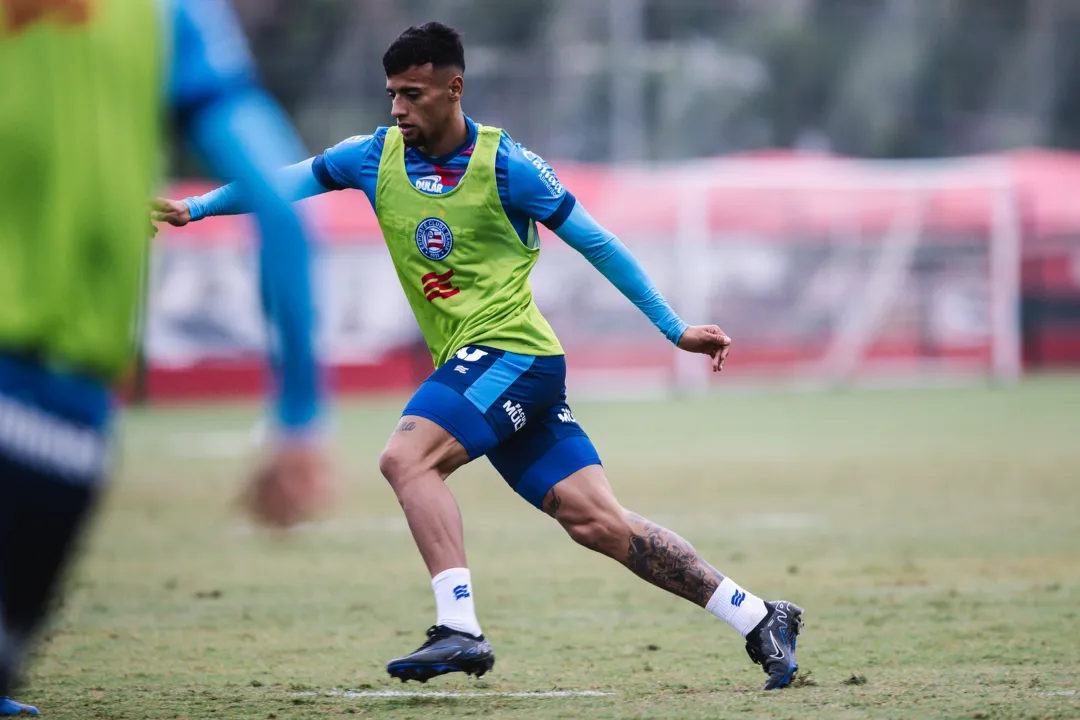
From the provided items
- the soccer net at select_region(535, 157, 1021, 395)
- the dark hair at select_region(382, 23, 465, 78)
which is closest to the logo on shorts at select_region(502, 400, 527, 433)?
the dark hair at select_region(382, 23, 465, 78)

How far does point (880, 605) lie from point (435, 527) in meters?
3.21

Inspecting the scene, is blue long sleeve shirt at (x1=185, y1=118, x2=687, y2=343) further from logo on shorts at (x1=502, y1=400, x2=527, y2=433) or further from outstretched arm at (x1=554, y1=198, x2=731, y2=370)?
logo on shorts at (x1=502, y1=400, x2=527, y2=433)

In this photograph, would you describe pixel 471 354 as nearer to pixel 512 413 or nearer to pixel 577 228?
pixel 512 413

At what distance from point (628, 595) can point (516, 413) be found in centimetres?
315

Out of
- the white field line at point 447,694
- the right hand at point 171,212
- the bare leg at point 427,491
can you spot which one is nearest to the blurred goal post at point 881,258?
the white field line at point 447,694

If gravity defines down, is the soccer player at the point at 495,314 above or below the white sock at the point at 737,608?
above

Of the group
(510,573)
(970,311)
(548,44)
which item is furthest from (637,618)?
(548,44)

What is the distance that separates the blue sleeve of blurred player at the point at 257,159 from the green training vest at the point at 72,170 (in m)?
0.08

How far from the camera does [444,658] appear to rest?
5.30m

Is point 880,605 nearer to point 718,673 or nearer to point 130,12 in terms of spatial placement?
point 718,673

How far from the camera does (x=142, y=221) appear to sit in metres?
3.03

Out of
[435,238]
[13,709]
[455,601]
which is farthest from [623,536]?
[13,709]

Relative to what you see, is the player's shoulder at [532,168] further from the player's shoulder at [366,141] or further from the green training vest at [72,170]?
the green training vest at [72,170]

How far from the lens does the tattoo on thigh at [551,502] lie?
19.0ft
